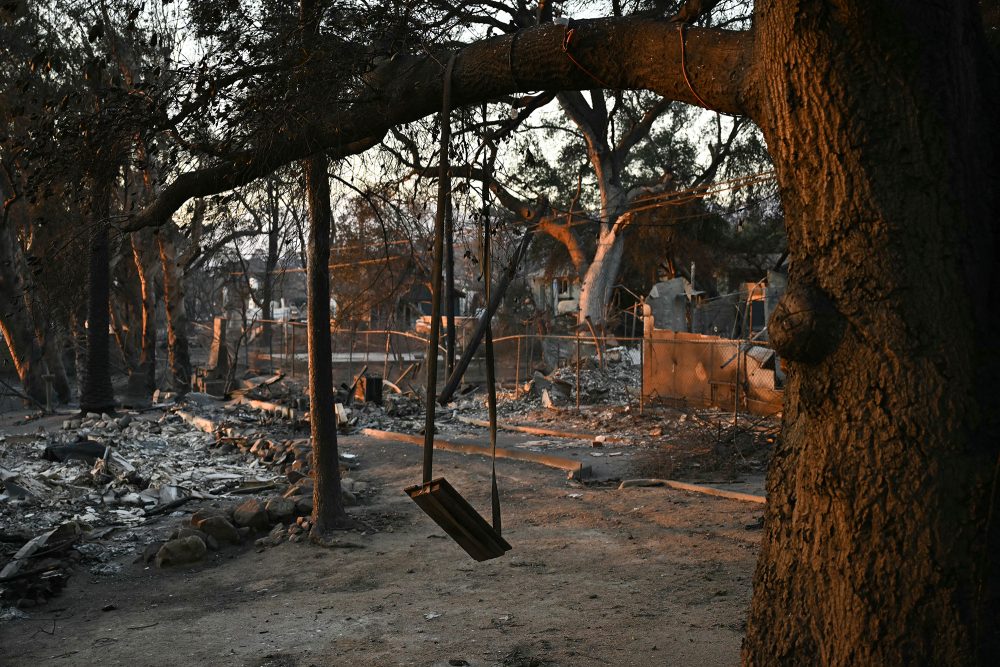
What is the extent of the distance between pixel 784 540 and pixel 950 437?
0.75m

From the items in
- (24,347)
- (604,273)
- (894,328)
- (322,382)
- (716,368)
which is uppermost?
(604,273)

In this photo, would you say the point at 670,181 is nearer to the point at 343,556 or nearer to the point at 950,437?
the point at 343,556

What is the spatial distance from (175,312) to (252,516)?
18572 mm

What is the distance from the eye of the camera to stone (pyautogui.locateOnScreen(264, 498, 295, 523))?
10242mm

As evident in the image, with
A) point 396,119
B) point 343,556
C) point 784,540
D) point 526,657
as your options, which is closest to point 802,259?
point 784,540

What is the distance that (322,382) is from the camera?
945 cm

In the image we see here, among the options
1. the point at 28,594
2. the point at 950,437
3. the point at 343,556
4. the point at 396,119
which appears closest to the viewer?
the point at 950,437

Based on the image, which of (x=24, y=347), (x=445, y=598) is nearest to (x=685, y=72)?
(x=445, y=598)

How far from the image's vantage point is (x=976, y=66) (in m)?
3.44

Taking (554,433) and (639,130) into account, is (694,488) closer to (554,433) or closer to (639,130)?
(554,433)

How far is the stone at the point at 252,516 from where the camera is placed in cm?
1007

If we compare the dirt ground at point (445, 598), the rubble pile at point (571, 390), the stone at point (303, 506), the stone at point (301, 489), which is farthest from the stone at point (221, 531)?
the rubble pile at point (571, 390)

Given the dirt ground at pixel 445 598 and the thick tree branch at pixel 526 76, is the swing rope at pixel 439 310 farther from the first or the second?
the dirt ground at pixel 445 598

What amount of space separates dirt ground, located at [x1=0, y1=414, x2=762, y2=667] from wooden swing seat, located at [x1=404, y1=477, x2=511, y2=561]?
135 cm
